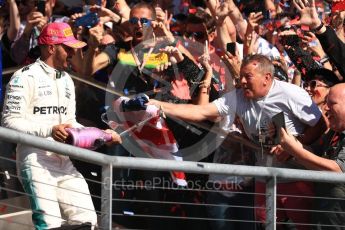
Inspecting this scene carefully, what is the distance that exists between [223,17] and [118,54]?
1.10 meters

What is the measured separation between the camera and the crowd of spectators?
7.91m

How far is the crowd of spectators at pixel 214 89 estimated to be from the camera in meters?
7.91

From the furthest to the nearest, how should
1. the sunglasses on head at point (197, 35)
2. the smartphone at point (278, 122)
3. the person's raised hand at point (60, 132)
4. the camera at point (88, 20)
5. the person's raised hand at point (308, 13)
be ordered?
1. the sunglasses on head at point (197, 35)
2. the camera at point (88, 20)
3. the person's raised hand at point (308, 13)
4. the smartphone at point (278, 122)
5. the person's raised hand at point (60, 132)

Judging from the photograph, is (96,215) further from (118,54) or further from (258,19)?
(258,19)

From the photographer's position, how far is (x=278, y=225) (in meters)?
7.78

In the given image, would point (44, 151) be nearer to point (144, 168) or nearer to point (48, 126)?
point (48, 126)

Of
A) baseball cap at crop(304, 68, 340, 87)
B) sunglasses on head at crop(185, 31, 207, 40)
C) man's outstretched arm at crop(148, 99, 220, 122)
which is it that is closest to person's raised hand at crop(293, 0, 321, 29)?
baseball cap at crop(304, 68, 340, 87)

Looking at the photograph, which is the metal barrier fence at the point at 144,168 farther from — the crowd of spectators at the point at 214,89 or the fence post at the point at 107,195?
the crowd of spectators at the point at 214,89

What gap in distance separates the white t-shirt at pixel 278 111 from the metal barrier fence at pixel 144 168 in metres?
1.41

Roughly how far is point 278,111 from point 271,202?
1.65m

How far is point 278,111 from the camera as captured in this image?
809cm

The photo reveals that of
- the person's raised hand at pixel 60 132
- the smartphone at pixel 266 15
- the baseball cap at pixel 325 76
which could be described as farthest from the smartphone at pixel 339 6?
the person's raised hand at pixel 60 132

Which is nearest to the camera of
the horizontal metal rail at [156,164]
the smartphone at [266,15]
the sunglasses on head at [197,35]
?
the horizontal metal rail at [156,164]

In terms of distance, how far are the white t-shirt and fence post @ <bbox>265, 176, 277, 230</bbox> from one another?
4.89ft
